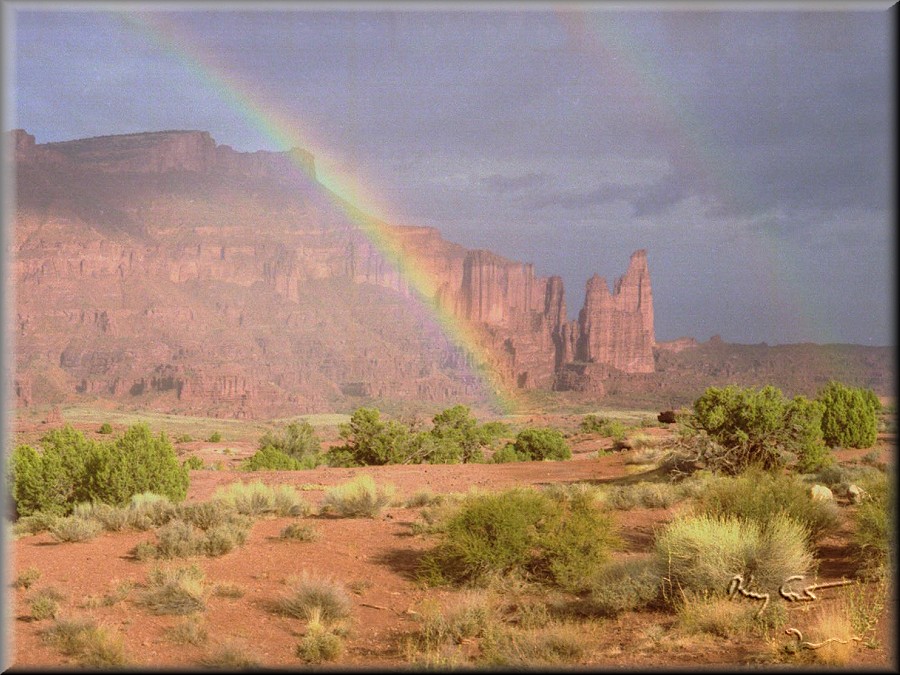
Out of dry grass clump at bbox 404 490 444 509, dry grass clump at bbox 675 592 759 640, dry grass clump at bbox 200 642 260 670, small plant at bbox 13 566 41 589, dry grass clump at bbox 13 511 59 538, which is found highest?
dry grass clump at bbox 675 592 759 640

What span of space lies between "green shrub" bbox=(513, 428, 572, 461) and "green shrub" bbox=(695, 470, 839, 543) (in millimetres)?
29976

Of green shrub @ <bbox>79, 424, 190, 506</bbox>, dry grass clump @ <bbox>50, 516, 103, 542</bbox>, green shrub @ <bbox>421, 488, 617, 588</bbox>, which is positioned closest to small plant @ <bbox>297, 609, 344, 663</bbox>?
green shrub @ <bbox>421, 488, 617, 588</bbox>

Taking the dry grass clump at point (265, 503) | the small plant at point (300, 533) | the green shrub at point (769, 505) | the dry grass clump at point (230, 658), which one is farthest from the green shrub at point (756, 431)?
the dry grass clump at point (230, 658)

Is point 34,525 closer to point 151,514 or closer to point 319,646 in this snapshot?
point 151,514

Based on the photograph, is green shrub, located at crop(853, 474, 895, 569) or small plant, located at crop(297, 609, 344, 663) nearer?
small plant, located at crop(297, 609, 344, 663)

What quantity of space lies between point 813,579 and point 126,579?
10.3 m

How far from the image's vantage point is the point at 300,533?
1505 centimetres

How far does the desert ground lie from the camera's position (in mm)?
8438

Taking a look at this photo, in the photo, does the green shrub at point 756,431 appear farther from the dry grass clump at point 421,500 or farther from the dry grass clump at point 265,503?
the dry grass clump at point 265,503

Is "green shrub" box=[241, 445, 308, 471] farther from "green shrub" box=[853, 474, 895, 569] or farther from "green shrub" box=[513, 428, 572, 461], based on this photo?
"green shrub" box=[853, 474, 895, 569]

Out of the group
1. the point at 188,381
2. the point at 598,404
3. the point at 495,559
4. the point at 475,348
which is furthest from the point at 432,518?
the point at 475,348

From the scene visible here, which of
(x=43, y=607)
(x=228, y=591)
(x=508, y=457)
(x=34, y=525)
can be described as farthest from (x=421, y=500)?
(x=508, y=457)

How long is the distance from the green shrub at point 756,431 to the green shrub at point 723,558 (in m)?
13.9

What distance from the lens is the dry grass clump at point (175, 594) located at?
419 inches
